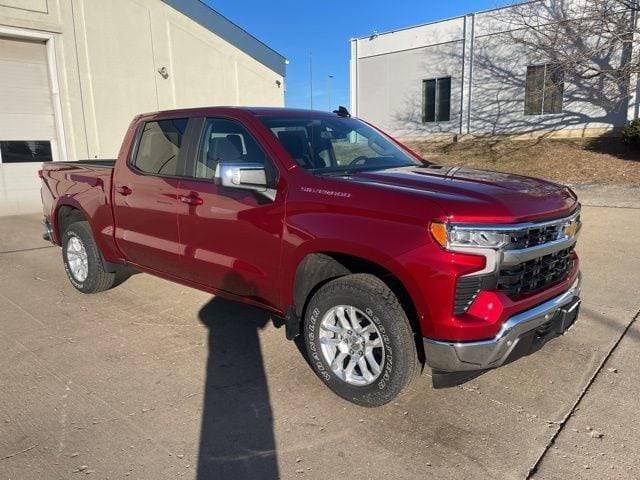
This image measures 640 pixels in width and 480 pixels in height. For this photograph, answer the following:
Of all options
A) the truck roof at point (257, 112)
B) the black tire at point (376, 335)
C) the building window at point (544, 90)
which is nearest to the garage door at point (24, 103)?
the truck roof at point (257, 112)

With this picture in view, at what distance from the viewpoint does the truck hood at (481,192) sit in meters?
2.81

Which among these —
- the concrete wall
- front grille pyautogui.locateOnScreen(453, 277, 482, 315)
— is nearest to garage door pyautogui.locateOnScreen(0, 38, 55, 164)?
front grille pyautogui.locateOnScreen(453, 277, 482, 315)

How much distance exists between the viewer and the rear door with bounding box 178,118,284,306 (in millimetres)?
3631

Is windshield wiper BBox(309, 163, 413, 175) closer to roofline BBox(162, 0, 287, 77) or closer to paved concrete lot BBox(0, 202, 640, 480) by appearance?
paved concrete lot BBox(0, 202, 640, 480)

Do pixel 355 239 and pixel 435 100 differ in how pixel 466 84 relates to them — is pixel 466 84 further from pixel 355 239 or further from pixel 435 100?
pixel 355 239

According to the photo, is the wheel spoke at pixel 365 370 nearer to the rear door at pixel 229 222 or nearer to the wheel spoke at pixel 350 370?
the wheel spoke at pixel 350 370

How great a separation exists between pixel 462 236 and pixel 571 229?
1118mm

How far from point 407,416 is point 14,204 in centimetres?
1250

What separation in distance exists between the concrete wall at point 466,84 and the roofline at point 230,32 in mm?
8305

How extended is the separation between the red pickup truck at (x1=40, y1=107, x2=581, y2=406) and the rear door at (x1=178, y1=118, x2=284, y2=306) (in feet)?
0.04

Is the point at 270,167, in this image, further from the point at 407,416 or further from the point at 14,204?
the point at 14,204

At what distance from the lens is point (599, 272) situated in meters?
6.30

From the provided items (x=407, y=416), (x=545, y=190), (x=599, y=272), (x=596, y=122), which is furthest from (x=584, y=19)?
(x=407, y=416)

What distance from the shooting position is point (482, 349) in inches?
111
